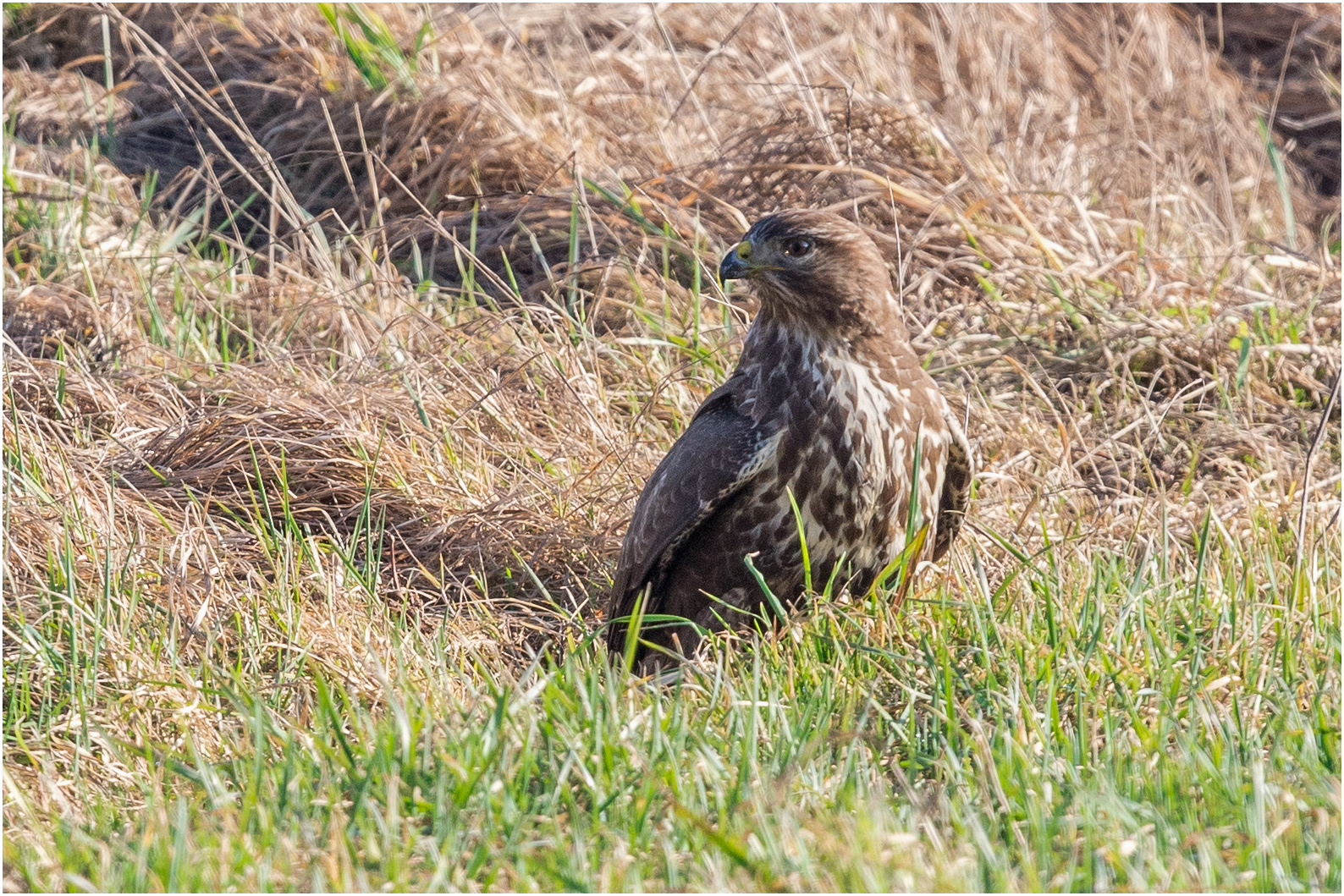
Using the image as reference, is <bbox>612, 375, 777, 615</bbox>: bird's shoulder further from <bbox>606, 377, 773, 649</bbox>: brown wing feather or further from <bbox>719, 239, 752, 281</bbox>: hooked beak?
<bbox>719, 239, 752, 281</bbox>: hooked beak

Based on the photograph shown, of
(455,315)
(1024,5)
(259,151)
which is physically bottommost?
(455,315)

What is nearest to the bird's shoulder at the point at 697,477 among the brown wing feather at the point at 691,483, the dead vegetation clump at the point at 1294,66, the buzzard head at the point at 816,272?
the brown wing feather at the point at 691,483

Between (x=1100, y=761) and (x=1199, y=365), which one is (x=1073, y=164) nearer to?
(x=1199, y=365)

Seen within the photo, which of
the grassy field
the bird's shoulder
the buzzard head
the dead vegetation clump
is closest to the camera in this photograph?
the grassy field

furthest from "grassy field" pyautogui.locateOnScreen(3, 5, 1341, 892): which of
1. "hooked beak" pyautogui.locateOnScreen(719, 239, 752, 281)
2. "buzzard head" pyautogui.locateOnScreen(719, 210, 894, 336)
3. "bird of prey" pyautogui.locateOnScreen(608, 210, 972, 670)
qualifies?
"hooked beak" pyautogui.locateOnScreen(719, 239, 752, 281)

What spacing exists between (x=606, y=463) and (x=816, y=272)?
4.10ft

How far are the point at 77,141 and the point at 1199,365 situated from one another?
207 inches

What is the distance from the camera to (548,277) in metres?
5.54

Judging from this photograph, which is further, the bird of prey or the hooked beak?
the hooked beak

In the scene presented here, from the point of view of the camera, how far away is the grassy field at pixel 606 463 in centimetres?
254

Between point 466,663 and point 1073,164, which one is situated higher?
point 1073,164

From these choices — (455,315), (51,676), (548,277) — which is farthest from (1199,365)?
(51,676)

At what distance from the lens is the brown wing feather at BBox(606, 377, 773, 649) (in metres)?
3.56

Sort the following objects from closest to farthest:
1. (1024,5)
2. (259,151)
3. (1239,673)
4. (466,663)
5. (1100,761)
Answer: (1100,761), (1239,673), (466,663), (259,151), (1024,5)
